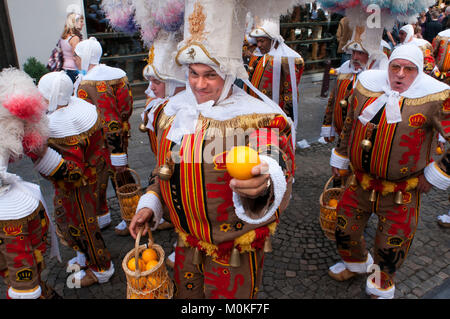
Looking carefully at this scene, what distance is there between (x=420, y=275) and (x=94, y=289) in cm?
340

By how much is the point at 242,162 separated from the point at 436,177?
2.11 metres

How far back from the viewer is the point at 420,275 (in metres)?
3.73

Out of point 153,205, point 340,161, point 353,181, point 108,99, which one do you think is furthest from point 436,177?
point 108,99

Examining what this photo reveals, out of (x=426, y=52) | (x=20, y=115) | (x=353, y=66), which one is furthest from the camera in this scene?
(x=426, y=52)

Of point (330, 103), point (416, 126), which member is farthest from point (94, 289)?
point (330, 103)

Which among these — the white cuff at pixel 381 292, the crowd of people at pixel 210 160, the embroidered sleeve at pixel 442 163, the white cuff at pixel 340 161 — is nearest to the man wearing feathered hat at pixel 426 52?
the crowd of people at pixel 210 160

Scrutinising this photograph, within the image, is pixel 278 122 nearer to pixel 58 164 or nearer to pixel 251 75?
pixel 58 164

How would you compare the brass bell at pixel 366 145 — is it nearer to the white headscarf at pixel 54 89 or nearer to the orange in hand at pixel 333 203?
the orange in hand at pixel 333 203

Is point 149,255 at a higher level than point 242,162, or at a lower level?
lower

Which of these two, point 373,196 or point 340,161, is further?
point 340,161

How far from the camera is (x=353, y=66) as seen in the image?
4.69 m

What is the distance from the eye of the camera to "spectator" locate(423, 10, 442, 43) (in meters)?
11.6

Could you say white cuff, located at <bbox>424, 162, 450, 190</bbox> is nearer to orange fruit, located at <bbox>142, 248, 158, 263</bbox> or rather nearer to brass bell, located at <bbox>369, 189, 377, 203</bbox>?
brass bell, located at <bbox>369, 189, 377, 203</bbox>

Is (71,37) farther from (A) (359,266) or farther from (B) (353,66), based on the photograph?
(A) (359,266)
